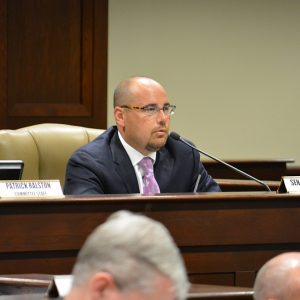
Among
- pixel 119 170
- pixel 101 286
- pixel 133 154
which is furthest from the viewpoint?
pixel 133 154

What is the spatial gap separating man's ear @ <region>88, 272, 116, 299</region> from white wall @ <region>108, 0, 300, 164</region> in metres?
5.30

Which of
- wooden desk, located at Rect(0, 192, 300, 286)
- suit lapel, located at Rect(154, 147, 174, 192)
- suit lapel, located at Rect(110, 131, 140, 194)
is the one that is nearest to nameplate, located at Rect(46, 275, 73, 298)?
wooden desk, located at Rect(0, 192, 300, 286)

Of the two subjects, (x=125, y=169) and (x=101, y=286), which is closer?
(x=101, y=286)

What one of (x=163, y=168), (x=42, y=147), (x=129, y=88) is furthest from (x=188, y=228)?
(x=42, y=147)

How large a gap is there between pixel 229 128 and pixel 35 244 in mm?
3804

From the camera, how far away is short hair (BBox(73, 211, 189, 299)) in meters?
1.30

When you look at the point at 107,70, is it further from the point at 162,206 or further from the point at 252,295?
the point at 252,295

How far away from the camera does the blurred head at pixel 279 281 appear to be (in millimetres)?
2049

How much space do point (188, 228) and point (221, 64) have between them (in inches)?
139

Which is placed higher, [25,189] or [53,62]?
[53,62]

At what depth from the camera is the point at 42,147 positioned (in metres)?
4.72

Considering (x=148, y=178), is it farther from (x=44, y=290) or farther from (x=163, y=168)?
(x=44, y=290)

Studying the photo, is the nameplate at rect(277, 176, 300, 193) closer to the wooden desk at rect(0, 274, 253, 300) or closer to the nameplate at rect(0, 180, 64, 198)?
the nameplate at rect(0, 180, 64, 198)

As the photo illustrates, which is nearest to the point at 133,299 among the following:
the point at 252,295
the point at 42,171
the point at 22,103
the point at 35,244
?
the point at 252,295
